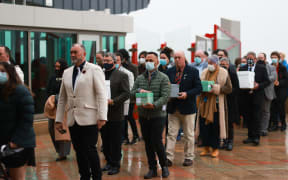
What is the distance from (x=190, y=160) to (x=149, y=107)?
176 centimetres

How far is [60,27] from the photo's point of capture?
11.7 meters

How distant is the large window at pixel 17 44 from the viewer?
10.9 metres

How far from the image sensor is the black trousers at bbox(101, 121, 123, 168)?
7.29 meters

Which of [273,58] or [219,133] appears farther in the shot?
[273,58]

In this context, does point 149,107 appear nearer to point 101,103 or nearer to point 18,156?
point 101,103

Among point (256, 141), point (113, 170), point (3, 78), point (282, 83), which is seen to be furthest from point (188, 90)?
point (282, 83)

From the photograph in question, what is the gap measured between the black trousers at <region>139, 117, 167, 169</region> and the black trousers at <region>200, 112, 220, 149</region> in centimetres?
198

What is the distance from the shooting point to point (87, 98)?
18.7ft

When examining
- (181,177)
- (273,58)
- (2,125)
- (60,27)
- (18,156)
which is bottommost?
(181,177)

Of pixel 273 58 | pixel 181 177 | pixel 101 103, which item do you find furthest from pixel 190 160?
pixel 273 58

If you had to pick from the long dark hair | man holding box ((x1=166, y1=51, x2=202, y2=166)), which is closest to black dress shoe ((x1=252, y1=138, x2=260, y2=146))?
man holding box ((x1=166, y1=51, x2=202, y2=166))

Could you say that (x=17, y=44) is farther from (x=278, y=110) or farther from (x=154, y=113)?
(x=278, y=110)

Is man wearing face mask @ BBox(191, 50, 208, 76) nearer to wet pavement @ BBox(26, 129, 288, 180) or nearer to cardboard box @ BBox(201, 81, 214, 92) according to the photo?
cardboard box @ BBox(201, 81, 214, 92)

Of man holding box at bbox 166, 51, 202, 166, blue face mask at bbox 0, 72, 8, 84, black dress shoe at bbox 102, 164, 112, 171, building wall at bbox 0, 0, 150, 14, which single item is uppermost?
building wall at bbox 0, 0, 150, 14
